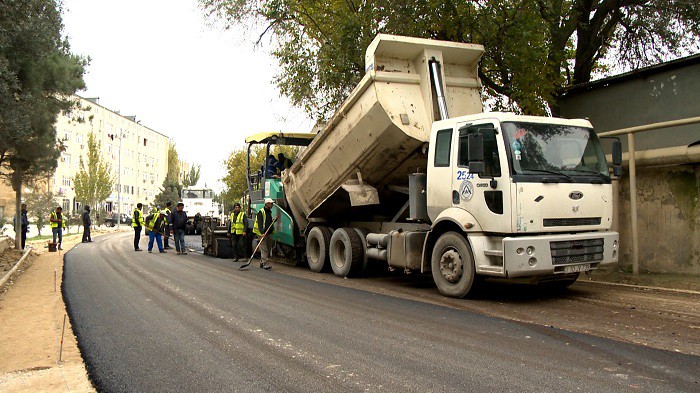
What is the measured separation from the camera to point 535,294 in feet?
27.3

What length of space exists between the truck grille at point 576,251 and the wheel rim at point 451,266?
4.05ft

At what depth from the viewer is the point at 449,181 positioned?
803 cm

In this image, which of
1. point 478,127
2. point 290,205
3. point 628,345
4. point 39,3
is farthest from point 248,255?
point 628,345

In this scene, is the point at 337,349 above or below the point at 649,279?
below

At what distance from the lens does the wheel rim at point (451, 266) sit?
781 cm

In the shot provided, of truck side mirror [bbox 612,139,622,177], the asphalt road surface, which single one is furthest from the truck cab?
the asphalt road surface

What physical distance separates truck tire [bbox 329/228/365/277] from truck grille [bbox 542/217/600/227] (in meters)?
4.13

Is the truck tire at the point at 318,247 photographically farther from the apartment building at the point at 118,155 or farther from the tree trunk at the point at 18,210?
the apartment building at the point at 118,155

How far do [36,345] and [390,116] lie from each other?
220 inches

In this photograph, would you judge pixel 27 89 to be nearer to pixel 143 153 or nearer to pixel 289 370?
pixel 289 370

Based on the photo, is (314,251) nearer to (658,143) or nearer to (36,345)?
(36,345)

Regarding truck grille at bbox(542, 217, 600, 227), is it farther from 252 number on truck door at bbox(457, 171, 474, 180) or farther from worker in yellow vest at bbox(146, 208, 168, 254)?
worker in yellow vest at bbox(146, 208, 168, 254)

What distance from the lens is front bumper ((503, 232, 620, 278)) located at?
7047mm

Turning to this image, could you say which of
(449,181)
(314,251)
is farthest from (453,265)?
(314,251)
